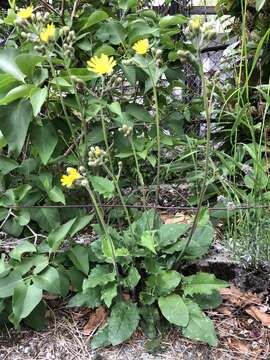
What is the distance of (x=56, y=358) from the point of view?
1265 millimetres

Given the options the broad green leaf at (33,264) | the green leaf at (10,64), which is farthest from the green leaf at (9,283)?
the green leaf at (10,64)

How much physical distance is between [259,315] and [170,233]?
1.10 feet

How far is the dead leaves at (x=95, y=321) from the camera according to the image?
1331 mm

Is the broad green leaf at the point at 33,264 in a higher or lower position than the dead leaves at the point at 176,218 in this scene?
higher

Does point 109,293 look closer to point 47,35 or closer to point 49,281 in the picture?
point 49,281

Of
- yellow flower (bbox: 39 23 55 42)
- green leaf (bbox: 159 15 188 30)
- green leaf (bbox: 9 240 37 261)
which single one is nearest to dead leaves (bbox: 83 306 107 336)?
green leaf (bbox: 9 240 37 261)

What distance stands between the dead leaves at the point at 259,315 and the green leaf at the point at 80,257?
0.47m

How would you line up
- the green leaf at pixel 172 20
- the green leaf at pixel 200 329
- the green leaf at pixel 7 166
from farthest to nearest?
the green leaf at pixel 172 20 < the green leaf at pixel 7 166 < the green leaf at pixel 200 329

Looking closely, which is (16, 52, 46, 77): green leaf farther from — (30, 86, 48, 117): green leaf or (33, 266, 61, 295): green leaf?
(33, 266, 61, 295): green leaf

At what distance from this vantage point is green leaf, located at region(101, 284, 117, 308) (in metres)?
1.22

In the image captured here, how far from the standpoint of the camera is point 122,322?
125 centimetres

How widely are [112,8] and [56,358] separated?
128 cm

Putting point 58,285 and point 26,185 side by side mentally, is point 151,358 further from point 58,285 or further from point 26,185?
point 26,185

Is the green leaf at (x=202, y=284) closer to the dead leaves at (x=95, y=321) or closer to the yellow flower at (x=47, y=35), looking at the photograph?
the dead leaves at (x=95, y=321)
